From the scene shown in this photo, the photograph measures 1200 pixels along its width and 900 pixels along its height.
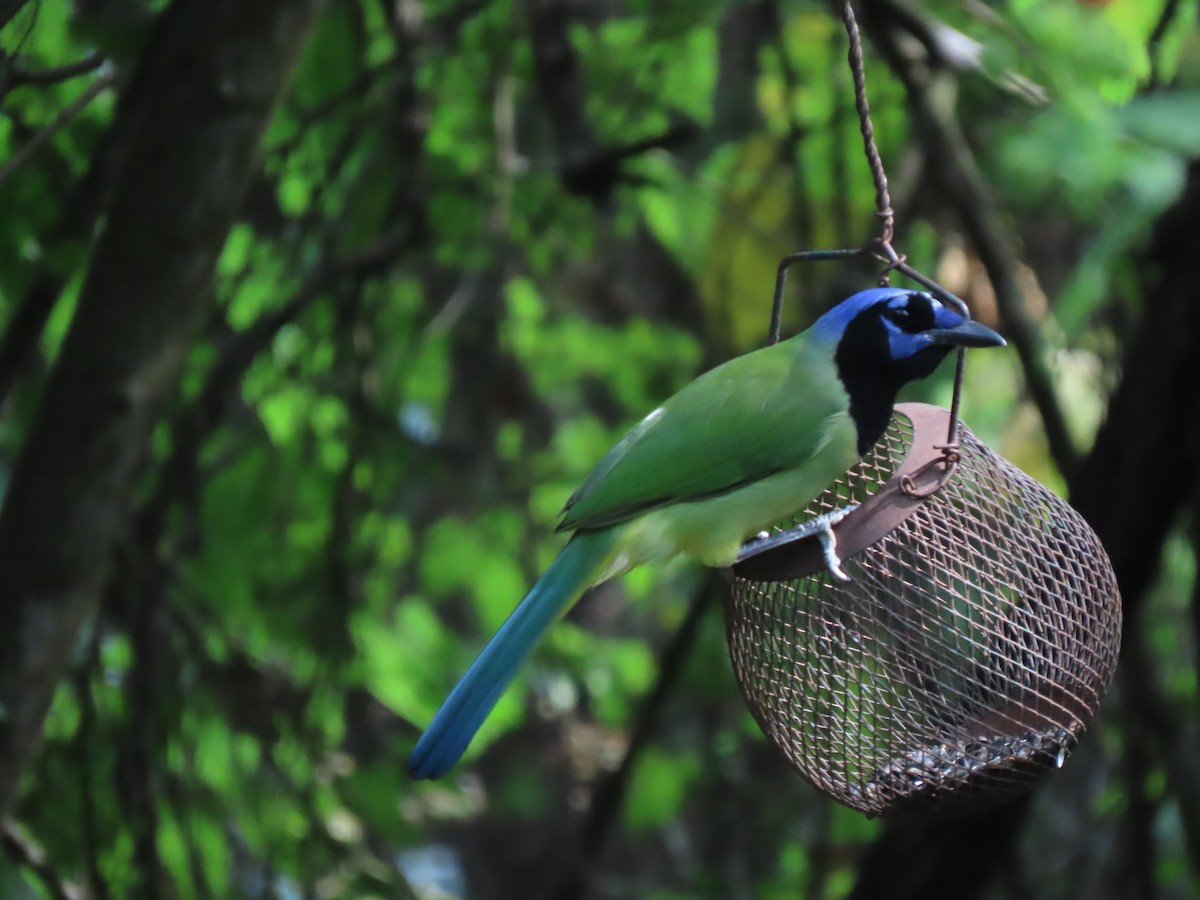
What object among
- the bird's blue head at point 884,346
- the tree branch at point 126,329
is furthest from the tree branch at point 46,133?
the bird's blue head at point 884,346

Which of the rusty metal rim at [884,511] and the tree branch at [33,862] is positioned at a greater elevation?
the rusty metal rim at [884,511]

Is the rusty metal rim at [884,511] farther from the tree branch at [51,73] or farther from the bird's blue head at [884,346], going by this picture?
the tree branch at [51,73]

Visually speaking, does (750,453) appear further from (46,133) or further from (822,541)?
(46,133)

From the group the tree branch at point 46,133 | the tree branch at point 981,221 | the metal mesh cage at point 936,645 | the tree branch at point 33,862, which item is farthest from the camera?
the tree branch at point 981,221

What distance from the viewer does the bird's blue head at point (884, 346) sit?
3230 millimetres

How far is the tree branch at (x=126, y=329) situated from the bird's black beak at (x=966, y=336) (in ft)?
4.86

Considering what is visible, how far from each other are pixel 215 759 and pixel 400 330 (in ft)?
5.75

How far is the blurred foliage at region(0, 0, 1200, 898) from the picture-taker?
375 centimetres

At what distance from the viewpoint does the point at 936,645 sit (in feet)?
9.80

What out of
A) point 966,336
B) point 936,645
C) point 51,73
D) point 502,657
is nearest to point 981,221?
point 966,336

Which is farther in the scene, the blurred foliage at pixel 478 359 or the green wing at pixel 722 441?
the blurred foliage at pixel 478 359

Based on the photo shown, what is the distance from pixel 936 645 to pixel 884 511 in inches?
14.0

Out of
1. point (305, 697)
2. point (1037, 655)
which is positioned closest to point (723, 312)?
point (305, 697)

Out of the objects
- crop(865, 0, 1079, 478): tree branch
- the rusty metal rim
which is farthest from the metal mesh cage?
crop(865, 0, 1079, 478): tree branch
